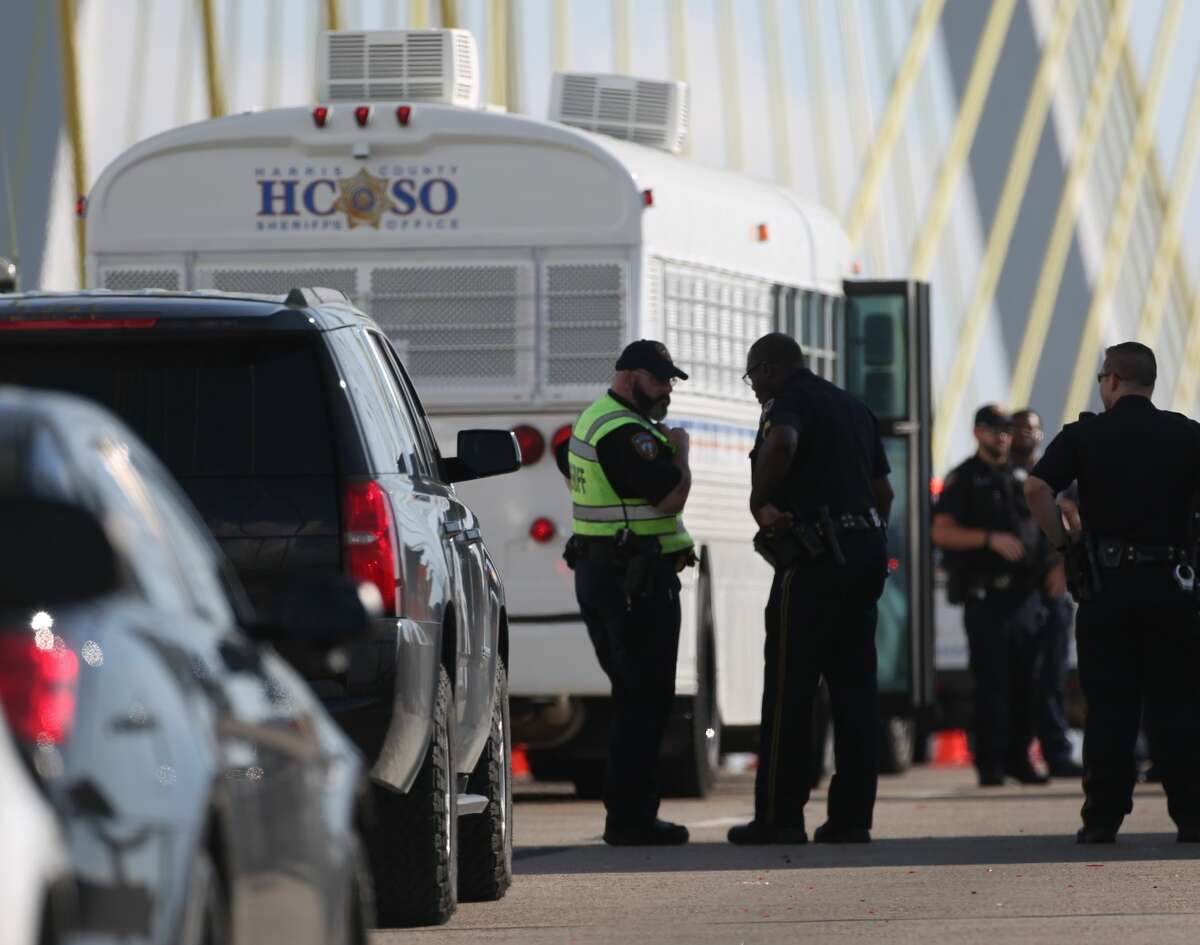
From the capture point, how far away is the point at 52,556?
4512 mm

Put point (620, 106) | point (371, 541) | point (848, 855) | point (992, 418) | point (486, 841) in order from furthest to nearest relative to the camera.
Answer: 1. point (992, 418)
2. point (620, 106)
3. point (848, 855)
4. point (486, 841)
5. point (371, 541)

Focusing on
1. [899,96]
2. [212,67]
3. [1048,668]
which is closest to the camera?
[1048,668]

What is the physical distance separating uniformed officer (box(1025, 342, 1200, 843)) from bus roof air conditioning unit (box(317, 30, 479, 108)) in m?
6.08

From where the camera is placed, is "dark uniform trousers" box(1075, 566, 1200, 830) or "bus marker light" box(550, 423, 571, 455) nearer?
"dark uniform trousers" box(1075, 566, 1200, 830)

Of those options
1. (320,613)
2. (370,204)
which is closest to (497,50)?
(370,204)

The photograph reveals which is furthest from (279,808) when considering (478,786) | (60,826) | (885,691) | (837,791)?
(885,691)

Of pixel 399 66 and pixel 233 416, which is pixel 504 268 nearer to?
pixel 399 66

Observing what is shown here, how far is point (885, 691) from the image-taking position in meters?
20.0

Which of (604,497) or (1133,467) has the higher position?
(1133,467)

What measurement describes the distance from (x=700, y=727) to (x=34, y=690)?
12.8m

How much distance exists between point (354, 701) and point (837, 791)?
478cm

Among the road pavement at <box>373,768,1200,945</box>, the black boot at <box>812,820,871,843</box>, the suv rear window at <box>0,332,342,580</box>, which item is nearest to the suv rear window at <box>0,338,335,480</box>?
the suv rear window at <box>0,332,342,580</box>

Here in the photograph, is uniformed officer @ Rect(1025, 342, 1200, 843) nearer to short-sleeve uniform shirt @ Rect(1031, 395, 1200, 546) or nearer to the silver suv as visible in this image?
short-sleeve uniform shirt @ Rect(1031, 395, 1200, 546)

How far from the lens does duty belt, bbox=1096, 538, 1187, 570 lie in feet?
40.6
